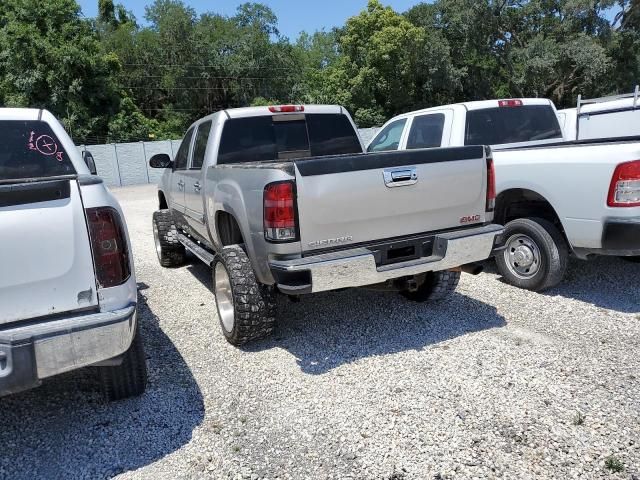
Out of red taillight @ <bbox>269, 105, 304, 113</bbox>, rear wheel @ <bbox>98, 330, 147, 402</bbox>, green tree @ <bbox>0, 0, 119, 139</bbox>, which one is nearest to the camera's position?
rear wheel @ <bbox>98, 330, 147, 402</bbox>

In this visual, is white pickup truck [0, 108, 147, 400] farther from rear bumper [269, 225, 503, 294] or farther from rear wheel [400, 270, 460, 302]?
rear wheel [400, 270, 460, 302]

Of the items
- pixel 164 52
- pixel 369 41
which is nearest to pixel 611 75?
pixel 369 41

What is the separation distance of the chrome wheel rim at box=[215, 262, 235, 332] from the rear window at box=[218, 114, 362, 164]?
1232 mm

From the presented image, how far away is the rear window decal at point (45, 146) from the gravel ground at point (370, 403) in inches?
63.2

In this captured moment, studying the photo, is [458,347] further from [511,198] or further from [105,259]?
[105,259]

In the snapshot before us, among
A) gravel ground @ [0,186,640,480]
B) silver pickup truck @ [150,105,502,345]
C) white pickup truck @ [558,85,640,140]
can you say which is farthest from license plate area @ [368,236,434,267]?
white pickup truck @ [558,85,640,140]

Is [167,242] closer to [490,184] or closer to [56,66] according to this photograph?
[490,184]

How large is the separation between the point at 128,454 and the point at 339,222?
1.94 m

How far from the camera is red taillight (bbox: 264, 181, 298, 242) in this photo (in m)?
3.47

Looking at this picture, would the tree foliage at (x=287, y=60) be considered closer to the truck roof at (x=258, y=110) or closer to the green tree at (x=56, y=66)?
the green tree at (x=56, y=66)

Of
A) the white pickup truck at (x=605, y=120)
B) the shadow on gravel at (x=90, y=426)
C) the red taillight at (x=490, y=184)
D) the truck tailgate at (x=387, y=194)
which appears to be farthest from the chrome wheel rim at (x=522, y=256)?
the shadow on gravel at (x=90, y=426)

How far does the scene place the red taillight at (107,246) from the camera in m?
2.70

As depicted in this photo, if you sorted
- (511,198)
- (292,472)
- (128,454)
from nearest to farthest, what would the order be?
1. (292,472)
2. (128,454)
3. (511,198)

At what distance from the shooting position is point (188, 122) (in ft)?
140
